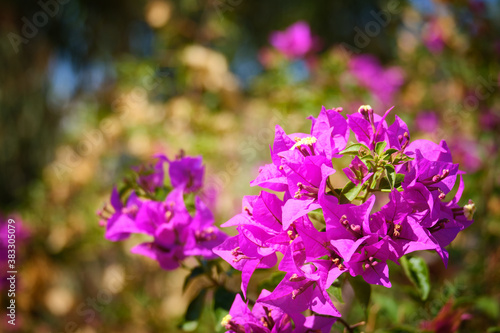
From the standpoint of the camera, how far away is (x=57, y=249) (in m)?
1.95

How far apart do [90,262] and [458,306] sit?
2.15 m

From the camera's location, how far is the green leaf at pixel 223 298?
23.1 inches

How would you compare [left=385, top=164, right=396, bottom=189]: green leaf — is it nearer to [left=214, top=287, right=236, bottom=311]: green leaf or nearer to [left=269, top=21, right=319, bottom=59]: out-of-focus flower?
[left=214, top=287, right=236, bottom=311]: green leaf

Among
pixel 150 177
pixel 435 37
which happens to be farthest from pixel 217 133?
pixel 150 177

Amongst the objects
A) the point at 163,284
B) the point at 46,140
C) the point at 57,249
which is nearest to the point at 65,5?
the point at 46,140

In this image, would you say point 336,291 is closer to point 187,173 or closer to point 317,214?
point 317,214

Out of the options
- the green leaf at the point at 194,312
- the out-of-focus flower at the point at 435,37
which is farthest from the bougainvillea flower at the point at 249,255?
the out-of-focus flower at the point at 435,37

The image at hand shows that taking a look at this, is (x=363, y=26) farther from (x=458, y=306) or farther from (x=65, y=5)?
(x=458, y=306)

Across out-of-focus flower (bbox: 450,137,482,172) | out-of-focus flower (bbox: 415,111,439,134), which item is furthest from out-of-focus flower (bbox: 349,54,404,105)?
out-of-focus flower (bbox: 450,137,482,172)

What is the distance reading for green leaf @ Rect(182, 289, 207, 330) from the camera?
637mm

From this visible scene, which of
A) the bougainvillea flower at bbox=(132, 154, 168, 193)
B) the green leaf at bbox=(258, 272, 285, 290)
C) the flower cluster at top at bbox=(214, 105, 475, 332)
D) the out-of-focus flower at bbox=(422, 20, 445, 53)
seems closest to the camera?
the flower cluster at top at bbox=(214, 105, 475, 332)

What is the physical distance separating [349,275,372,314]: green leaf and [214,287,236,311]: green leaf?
0.61 feet

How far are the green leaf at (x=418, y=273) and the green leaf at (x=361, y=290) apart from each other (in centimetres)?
10

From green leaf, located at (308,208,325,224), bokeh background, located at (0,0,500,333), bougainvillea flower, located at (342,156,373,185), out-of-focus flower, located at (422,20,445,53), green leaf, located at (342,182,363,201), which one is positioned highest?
out-of-focus flower, located at (422,20,445,53)
